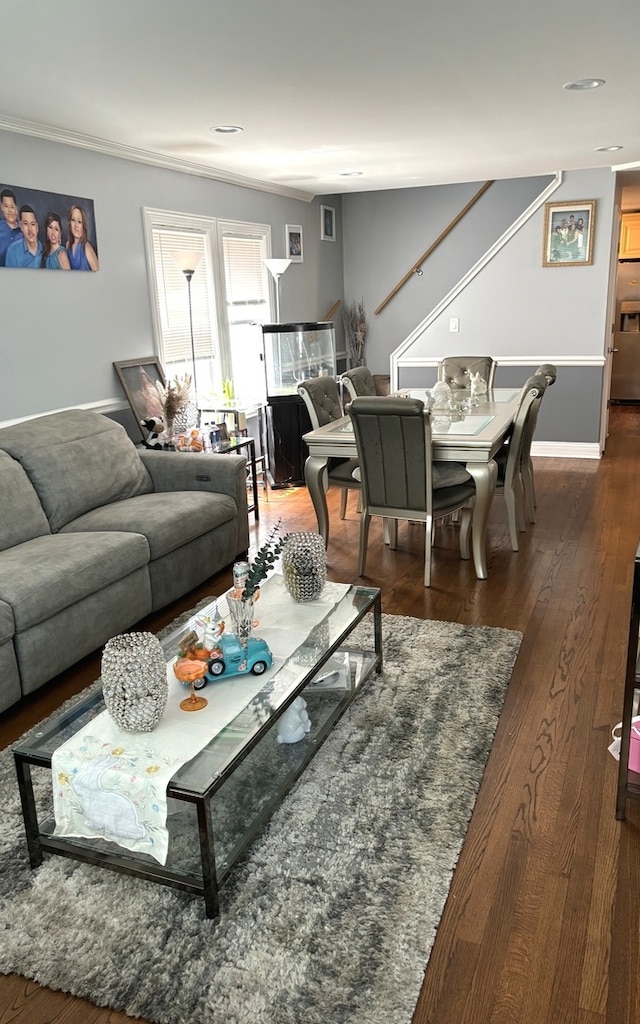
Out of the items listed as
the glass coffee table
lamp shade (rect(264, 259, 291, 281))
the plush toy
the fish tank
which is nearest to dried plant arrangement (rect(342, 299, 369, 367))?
the fish tank

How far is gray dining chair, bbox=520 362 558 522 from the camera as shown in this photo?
174 inches

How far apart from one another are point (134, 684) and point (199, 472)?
244 centimetres

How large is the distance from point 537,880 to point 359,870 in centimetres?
46

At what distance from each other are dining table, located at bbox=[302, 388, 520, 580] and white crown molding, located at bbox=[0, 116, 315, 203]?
201cm

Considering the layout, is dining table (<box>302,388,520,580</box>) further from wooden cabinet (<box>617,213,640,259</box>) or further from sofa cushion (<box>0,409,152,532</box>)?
wooden cabinet (<box>617,213,640,259</box>)

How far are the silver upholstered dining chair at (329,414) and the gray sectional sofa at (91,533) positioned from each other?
0.59 meters

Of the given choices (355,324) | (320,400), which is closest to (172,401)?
(320,400)

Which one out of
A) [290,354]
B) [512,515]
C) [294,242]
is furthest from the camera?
[294,242]

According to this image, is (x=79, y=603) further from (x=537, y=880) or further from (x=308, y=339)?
(x=308, y=339)

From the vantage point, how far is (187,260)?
16.4 ft

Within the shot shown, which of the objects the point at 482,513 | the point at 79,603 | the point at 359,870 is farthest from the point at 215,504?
the point at 359,870

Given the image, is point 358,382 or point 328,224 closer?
point 358,382

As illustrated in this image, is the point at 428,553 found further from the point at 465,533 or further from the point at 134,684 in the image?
the point at 134,684

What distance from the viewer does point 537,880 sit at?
2.00 m
